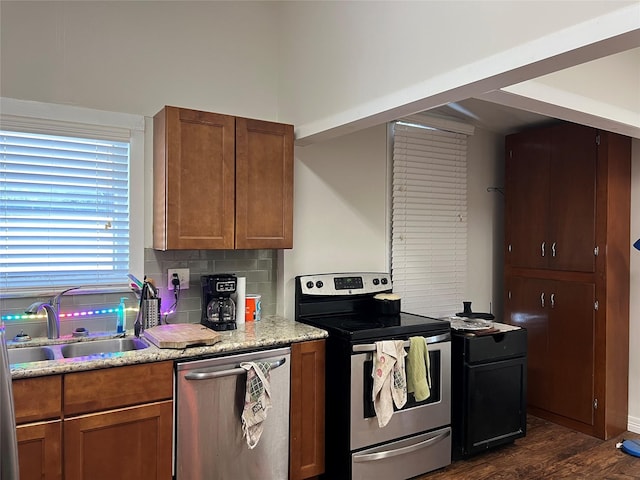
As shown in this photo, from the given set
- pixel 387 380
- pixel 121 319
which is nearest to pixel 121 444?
pixel 121 319

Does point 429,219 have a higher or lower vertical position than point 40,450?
higher

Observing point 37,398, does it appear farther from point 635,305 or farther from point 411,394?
point 635,305

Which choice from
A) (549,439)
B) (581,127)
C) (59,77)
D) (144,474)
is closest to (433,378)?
(549,439)

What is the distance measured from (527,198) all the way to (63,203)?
3369 millimetres

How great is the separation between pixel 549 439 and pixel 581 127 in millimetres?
2267

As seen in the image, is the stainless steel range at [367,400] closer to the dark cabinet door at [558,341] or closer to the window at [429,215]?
the window at [429,215]

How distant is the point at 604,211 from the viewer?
3492mm

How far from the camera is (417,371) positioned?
2.82 meters

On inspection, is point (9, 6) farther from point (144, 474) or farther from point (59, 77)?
point (144, 474)

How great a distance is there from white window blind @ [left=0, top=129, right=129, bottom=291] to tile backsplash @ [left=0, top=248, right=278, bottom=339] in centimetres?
9

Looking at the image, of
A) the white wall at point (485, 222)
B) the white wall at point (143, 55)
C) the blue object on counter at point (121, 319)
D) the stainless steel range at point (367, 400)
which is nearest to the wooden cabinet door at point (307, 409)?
the stainless steel range at point (367, 400)

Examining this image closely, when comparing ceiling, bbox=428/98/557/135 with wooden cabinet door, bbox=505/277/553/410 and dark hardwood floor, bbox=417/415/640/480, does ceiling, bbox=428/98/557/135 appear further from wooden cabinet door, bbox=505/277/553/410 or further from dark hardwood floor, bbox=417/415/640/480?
dark hardwood floor, bbox=417/415/640/480

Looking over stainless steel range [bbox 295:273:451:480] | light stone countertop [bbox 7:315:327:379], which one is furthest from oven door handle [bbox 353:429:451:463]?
light stone countertop [bbox 7:315:327:379]

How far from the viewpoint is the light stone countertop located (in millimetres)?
2029
